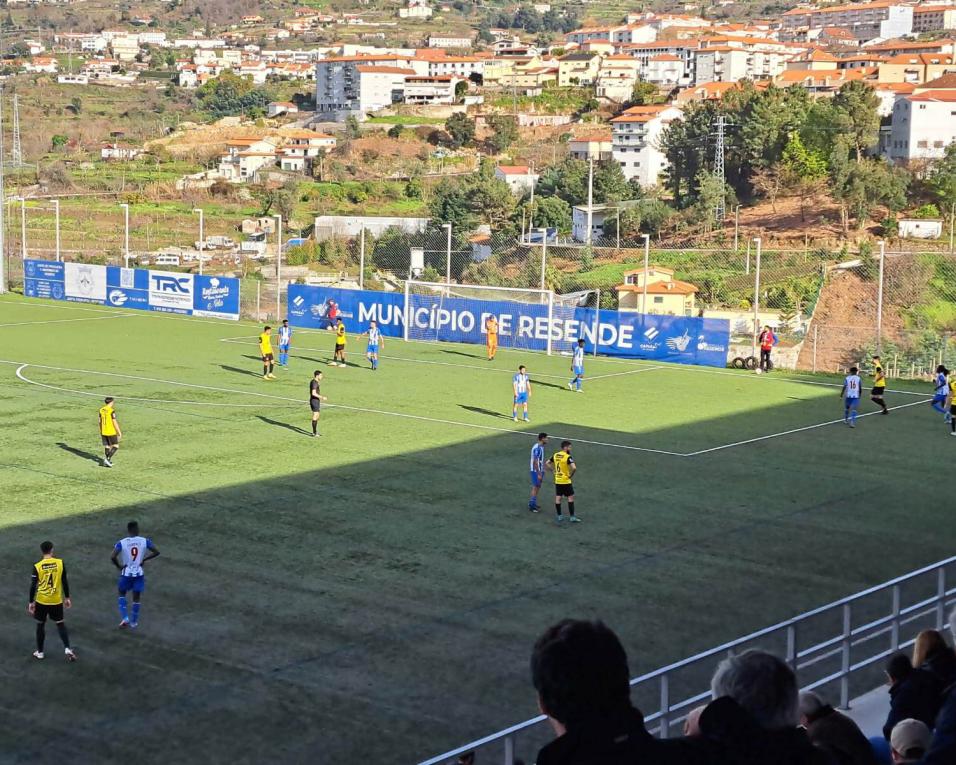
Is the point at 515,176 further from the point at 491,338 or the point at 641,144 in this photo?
the point at 491,338

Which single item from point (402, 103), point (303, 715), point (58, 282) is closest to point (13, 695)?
point (303, 715)

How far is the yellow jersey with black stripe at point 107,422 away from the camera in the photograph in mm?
25688

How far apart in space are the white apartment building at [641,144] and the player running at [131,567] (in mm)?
110010

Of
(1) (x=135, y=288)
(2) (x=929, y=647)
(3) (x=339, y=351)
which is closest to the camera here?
(2) (x=929, y=647)

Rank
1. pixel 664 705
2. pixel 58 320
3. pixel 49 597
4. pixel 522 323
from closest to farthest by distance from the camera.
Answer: pixel 664 705, pixel 49 597, pixel 522 323, pixel 58 320

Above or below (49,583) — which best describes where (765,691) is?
above

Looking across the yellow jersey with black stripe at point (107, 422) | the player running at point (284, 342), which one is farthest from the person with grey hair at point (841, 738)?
the player running at point (284, 342)

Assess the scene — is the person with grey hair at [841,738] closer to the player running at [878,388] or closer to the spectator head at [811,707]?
the spectator head at [811,707]

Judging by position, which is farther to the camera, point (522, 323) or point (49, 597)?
point (522, 323)

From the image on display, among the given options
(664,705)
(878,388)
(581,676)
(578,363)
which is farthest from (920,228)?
(581,676)

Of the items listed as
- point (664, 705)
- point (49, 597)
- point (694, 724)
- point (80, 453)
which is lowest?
point (80, 453)

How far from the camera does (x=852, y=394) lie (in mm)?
32531

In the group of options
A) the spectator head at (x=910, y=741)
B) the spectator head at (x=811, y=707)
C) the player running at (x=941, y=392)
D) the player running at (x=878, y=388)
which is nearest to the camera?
the spectator head at (x=910, y=741)

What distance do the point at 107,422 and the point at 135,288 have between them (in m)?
36.2
